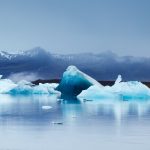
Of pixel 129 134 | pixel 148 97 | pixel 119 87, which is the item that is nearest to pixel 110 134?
pixel 129 134

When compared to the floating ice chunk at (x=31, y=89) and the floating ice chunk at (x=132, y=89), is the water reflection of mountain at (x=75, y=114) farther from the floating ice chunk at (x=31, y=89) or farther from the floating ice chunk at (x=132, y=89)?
the floating ice chunk at (x=31, y=89)

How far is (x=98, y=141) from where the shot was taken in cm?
775

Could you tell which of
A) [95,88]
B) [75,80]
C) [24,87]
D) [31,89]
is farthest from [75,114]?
[31,89]

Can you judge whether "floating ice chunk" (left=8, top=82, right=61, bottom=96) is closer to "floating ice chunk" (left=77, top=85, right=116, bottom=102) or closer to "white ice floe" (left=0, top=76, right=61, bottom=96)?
"white ice floe" (left=0, top=76, right=61, bottom=96)

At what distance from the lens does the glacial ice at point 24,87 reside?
30766 mm

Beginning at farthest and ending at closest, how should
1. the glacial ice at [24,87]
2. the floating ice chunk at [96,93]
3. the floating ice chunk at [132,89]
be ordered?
the glacial ice at [24,87] < the floating ice chunk at [96,93] < the floating ice chunk at [132,89]

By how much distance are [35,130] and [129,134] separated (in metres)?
1.71

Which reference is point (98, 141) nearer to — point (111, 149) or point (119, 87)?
point (111, 149)

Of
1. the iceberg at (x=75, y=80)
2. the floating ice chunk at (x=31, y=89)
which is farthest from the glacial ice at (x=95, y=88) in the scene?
the floating ice chunk at (x=31, y=89)

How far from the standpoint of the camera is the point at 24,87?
30812 millimetres

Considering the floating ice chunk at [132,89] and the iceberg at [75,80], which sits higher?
the iceberg at [75,80]

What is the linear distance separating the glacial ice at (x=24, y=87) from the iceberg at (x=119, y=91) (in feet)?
26.7

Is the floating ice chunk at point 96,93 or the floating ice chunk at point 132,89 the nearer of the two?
the floating ice chunk at point 132,89

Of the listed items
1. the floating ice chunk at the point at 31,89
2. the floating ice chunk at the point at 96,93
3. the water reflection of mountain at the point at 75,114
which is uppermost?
the floating ice chunk at the point at 31,89
